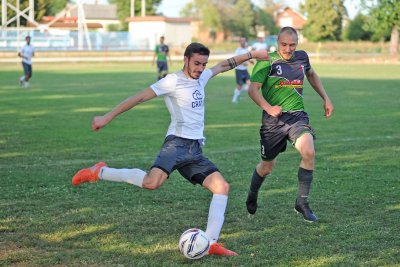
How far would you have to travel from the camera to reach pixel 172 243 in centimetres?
688

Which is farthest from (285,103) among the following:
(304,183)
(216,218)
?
(216,218)

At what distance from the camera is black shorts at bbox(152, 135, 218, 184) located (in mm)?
6879

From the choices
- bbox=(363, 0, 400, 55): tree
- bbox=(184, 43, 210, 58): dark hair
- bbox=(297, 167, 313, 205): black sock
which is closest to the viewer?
bbox=(184, 43, 210, 58): dark hair

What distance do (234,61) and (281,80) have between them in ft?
3.04

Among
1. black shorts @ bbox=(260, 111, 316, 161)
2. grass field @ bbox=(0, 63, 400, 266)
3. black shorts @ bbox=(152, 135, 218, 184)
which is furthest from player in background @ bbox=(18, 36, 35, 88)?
black shorts @ bbox=(152, 135, 218, 184)

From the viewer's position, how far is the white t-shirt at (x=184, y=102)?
6958 mm

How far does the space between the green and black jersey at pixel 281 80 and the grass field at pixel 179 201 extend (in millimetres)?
1193

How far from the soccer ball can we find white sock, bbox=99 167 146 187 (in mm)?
827

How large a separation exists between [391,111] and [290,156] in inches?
362

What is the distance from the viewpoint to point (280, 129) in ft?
27.1

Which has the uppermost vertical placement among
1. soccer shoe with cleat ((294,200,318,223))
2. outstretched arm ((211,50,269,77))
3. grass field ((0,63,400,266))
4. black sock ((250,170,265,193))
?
outstretched arm ((211,50,269,77))

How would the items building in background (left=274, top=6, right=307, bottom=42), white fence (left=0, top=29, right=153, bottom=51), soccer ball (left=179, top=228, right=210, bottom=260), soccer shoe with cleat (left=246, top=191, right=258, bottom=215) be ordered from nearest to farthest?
1. soccer ball (left=179, top=228, right=210, bottom=260)
2. soccer shoe with cleat (left=246, top=191, right=258, bottom=215)
3. white fence (left=0, top=29, right=153, bottom=51)
4. building in background (left=274, top=6, right=307, bottom=42)

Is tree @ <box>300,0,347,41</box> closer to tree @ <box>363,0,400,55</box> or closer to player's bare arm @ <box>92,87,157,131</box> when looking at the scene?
tree @ <box>363,0,400,55</box>

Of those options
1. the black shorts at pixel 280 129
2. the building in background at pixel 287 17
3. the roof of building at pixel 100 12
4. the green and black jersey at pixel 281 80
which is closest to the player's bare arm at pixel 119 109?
the green and black jersey at pixel 281 80
